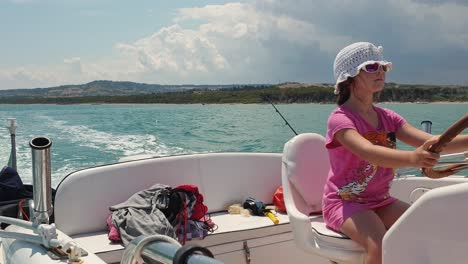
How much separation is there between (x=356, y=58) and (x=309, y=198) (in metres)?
0.81

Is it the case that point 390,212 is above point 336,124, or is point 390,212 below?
below

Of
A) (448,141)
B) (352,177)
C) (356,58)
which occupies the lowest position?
(352,177)

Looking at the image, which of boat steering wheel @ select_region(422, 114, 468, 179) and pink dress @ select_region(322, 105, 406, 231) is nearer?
boat steering wheel @ select_region(422, 114, 468, 179)

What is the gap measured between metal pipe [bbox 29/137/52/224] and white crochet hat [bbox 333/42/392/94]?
46.3 inches

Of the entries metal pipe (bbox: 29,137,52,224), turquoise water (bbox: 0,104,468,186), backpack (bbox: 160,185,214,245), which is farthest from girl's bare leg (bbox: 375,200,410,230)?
turquoise water (bbox: 0,104,468,186)

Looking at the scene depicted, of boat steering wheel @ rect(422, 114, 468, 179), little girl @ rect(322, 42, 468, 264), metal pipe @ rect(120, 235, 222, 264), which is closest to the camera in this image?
metal pipe @ rect(120, 235, 222, 264)

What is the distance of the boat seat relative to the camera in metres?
2.12

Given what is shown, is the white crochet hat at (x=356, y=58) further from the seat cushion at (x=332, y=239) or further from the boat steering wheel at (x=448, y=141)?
the seat cushion at (x=332, y=239)

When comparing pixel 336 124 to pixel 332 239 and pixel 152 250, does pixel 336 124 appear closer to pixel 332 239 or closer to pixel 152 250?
pixel 332 239

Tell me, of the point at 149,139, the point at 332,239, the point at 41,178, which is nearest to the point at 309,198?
the point at 332,239

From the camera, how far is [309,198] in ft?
8.62

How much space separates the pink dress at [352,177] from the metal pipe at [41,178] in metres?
1.07

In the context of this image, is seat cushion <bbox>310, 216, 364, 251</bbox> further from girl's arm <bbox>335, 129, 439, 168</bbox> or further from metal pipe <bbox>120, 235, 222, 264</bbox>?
metal pipe <bbox>120, 235, 222, 264</bbox>

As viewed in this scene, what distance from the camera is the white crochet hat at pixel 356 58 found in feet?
6.94
